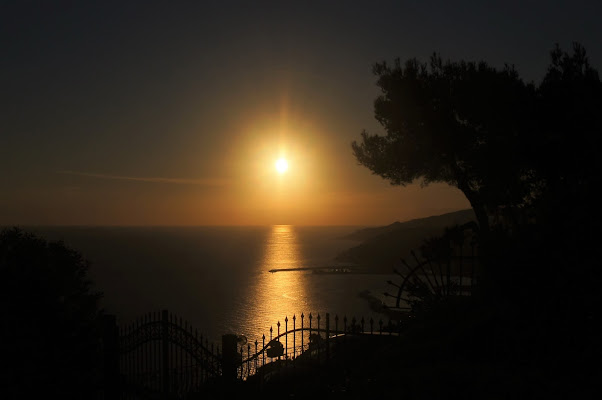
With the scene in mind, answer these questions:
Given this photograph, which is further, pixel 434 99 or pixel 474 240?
pixel 434 99

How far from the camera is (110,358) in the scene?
11781 millimetres

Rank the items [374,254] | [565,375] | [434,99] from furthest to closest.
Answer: [374,254]
[434,99]
[565,375]

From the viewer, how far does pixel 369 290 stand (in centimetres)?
10300

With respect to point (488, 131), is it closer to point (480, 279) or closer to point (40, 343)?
point (480, 279)

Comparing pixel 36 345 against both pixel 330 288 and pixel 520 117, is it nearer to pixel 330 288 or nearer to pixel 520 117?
pixel 520 117

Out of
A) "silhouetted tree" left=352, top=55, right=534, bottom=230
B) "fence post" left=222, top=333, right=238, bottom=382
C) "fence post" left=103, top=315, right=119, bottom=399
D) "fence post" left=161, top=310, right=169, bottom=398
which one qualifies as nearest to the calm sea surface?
"silhouetted tree" left=352, top=55, right=534, bottom=230

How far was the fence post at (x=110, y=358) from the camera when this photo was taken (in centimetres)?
1172

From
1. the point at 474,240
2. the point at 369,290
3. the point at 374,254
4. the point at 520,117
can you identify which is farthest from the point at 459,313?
the point at 374,254

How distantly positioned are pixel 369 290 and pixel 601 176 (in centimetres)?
9585

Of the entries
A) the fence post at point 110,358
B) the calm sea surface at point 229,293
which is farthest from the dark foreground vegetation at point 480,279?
the calm sea surface at point 229,293

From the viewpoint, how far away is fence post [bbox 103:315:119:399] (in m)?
11.7

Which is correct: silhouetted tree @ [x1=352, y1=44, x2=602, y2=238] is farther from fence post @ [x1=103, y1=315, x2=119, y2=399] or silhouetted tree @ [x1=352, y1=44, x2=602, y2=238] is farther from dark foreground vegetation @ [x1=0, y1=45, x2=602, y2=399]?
fence post @ [x1=103, y1=315, x2=119, y2=399]

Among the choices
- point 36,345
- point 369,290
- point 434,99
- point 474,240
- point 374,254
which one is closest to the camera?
point 36,345

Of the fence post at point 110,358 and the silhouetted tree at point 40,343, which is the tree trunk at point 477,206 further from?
the silhouetted tree at point 40,343
